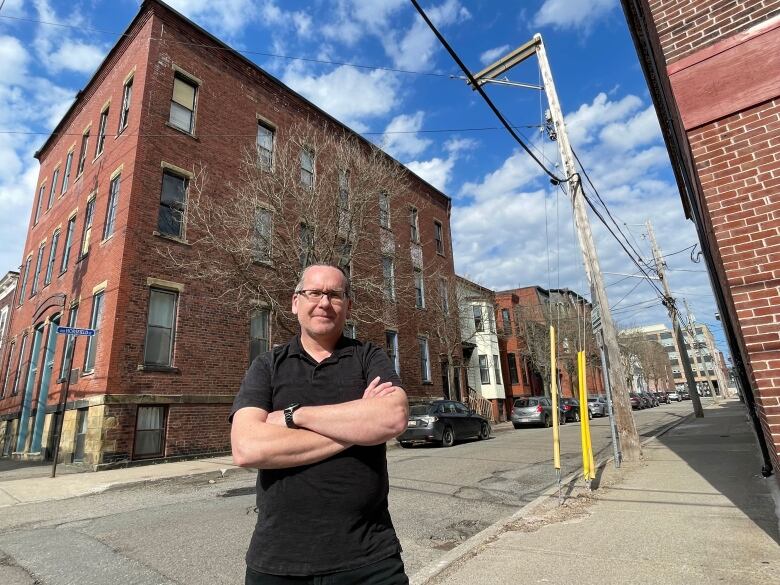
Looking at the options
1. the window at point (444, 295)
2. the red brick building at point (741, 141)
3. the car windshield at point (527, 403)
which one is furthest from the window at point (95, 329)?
the car windshield at point (527, 403)

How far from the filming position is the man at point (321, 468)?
1.70 metres

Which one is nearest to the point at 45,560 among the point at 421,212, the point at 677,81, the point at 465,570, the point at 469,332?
the point at 465,570

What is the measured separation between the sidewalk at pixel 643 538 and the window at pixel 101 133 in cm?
1742

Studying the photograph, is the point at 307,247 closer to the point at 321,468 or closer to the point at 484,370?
the point at 321,468

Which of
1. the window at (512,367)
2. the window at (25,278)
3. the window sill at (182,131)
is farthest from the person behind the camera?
the window at (512,367)

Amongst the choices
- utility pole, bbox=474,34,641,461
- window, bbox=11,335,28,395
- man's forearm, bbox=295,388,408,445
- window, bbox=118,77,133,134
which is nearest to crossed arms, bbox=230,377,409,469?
man's forearm, bbox=295,388,408,445

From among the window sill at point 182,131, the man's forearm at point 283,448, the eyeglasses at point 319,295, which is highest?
the window sill at point 182,131

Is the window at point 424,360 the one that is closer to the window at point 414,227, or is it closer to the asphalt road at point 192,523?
the window at point 414,227

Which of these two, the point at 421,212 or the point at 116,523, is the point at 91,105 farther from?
the point at 116,523

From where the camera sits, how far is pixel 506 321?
37406 millimetres

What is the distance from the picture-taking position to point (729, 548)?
13.3 feet

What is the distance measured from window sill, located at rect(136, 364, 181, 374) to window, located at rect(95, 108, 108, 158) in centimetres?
843

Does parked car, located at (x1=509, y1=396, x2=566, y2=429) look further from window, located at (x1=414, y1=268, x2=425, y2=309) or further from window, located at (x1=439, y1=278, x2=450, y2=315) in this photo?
window, located at (x1=414, y1=268, x2=425, y2=309)

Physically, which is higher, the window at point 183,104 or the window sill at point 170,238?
the window at point 183,104
